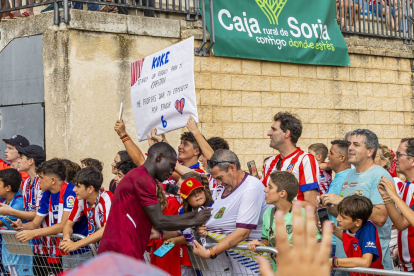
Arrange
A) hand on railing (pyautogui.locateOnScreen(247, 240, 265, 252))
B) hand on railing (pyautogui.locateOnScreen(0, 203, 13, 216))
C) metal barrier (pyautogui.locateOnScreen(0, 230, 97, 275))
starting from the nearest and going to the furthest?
hand on railing (pyautogui.locateOnScreen(247, 240, 265, 252)) < metal barrier (pyautogui.locateOnScreen(0, 230, 97, 275)) < hand on railing (pyautogui.locateOnScreen(0, 203, 13, 216))

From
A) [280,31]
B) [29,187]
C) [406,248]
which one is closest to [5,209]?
[29,187]

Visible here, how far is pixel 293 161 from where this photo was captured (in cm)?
596

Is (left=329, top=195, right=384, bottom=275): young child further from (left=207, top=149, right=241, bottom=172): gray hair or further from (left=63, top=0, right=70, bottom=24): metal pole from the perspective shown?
(left=63, top=0, right=70, bottom=24): metal pole

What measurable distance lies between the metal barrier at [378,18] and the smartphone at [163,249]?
896 centimetres

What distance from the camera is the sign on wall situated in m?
7.01

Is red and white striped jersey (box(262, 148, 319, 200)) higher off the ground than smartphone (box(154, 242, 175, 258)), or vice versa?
red and white striped jersey (box(262, 148, 319, 200))

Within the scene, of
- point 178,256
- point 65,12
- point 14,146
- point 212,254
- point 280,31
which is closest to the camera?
point 212,254


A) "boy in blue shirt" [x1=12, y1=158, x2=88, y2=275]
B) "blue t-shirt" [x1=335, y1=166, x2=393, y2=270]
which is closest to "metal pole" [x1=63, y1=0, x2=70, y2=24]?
"boy in blue shirt" [x1=12, y1=158, x2=88, y2=275]

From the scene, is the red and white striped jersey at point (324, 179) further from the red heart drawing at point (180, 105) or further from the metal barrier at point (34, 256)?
the metal barrier at point (34, 256)

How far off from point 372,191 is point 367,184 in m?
0.08

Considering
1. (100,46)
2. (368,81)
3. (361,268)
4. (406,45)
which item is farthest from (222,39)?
(361,268)

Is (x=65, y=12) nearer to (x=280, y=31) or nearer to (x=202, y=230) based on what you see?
(x=280, y=31)

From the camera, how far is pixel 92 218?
20.2 feet

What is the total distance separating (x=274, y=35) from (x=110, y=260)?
10.7 metres
